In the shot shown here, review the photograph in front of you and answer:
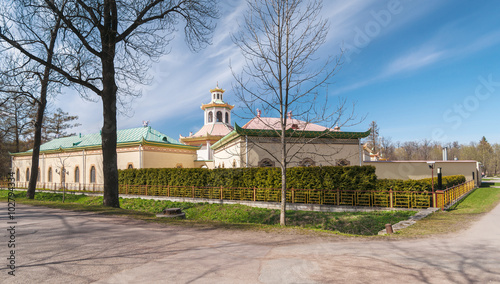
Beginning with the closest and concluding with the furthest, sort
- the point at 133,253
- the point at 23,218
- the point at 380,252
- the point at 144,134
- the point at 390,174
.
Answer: the point at 133,253 → the point at 380,252 → the point at 23,218 → the point at 390,174 → the point at 144,134

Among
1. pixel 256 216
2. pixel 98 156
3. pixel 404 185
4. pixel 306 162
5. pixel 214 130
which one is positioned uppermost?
pixel 214 130

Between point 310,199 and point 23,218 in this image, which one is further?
point 310,199

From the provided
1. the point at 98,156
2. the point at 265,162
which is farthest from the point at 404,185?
the point at 98,156

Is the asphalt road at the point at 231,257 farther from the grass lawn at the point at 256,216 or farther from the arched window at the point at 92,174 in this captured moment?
the arched window at the point at 92,174

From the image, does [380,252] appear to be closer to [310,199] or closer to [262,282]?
[262,282]

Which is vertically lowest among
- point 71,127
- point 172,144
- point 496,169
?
point 496,169

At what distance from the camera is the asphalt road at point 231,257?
3.84m

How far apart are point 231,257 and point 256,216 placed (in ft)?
33.2

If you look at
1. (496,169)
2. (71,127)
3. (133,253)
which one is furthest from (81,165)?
(496,169)

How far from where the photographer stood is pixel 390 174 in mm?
23438

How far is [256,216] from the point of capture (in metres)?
14.7

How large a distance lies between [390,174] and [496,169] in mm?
67215

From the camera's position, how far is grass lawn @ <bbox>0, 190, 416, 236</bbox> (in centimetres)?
916

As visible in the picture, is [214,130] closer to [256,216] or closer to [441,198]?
[256,216]
